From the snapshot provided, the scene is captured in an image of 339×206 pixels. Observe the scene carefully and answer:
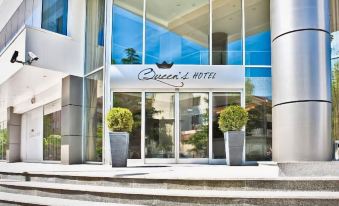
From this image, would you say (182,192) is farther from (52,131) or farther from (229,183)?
(52,131)

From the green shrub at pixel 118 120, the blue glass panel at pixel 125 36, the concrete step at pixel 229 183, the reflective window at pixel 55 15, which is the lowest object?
the concrete step at pixel 229 183

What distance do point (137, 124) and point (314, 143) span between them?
20.2 ft

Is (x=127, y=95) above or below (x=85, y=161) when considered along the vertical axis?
above

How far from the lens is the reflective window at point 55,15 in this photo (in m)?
14.6

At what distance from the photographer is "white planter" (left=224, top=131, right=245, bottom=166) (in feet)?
34.7

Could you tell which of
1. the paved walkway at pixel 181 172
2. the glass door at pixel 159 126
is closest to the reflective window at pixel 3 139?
the glass door at pixel 159 126

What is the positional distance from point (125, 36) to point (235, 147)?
4917 mm

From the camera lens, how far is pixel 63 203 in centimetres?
602

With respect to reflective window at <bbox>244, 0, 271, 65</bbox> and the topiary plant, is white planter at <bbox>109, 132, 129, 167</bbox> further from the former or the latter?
reflective window at <bbox>244, 0, 271, 65</bbox>

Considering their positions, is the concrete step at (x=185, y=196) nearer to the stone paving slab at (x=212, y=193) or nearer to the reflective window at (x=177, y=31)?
the stone paving slab at (x=212, y=193)

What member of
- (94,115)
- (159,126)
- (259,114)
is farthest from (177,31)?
(94,115)

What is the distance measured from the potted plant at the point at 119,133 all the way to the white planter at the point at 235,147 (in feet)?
9.04

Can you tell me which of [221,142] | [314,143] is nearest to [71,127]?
[221,142]

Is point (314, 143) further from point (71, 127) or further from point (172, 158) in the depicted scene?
point (71, 127)
